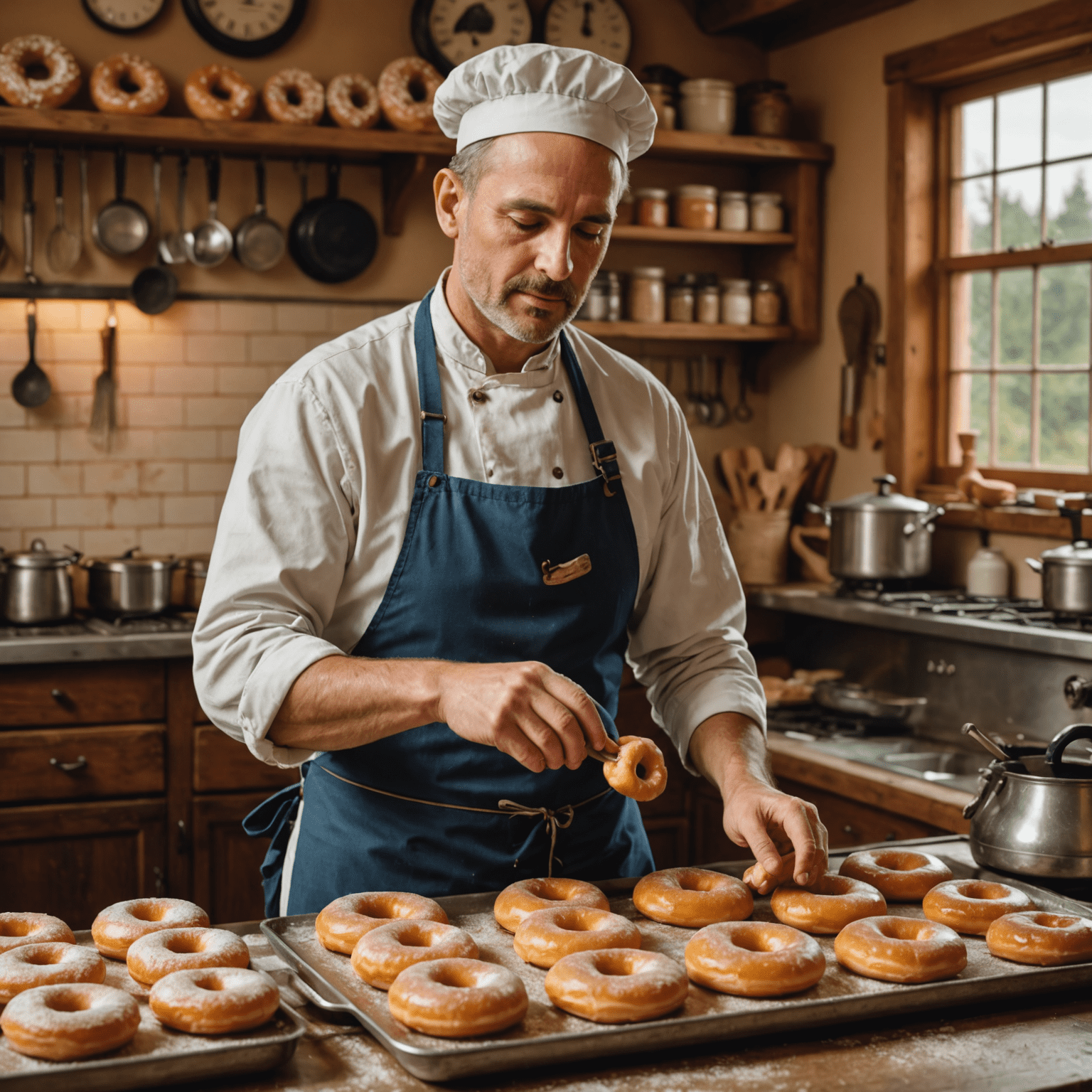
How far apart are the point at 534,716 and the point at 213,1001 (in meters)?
0.45

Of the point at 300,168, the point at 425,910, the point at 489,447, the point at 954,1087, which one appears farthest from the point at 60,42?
the point at 954,1087

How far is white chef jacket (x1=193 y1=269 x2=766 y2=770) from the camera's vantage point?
1.74 metres

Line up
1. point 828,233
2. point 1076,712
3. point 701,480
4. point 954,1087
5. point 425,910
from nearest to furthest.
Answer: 1. point 954,1087
2. point 425,910
3. point 701,480
4. point 1076,712
5. point 828,233

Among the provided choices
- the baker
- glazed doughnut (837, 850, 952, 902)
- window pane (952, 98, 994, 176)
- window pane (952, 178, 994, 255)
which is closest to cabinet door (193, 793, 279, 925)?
the baker

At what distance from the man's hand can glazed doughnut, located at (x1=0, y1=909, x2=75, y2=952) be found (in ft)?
1.68

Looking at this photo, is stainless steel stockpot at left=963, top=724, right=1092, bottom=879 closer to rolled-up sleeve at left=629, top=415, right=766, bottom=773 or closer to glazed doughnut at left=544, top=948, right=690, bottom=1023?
rolled-up sleeve at left=629, top=415, right=766, bottom=773

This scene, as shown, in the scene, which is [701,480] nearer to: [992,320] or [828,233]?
[992,320]

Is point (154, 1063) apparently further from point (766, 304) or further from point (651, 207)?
point (766, 304)

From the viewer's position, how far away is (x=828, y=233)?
476 centimetres

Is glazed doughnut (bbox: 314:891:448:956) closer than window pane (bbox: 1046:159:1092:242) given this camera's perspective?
Yes

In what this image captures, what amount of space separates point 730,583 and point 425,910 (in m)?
0.79

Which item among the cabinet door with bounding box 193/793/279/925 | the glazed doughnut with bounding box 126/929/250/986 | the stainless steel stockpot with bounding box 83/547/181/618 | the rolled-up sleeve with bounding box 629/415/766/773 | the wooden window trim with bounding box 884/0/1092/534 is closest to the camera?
the glazed doughnut with bounding box 126/929/250/986

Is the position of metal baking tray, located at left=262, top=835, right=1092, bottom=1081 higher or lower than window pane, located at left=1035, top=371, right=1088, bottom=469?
lower

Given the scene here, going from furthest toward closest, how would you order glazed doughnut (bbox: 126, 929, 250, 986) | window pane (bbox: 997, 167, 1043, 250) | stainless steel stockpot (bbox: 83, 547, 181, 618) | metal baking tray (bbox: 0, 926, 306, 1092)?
1. window pane (bbox: 997, 167, 1043, 250)
2. stainless steel stockpot (bbox: 83, 547, 181, 618)
3. glazed doughnut (bbox: 126, 929, 250, 986)
4. metal baking tray (bbox: 0, 926, 306, 1092)
